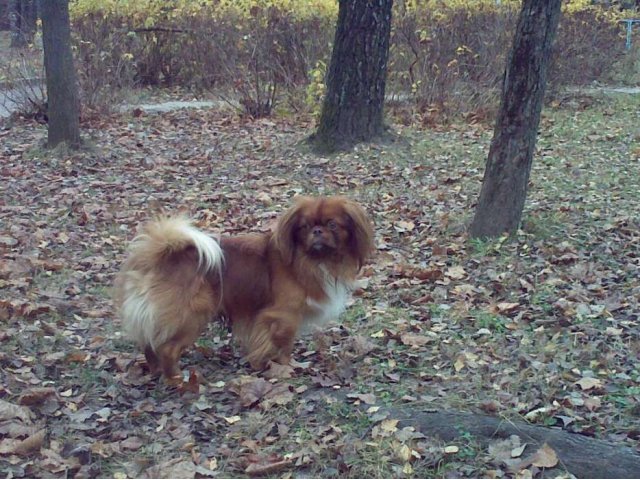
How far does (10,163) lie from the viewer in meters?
10.8

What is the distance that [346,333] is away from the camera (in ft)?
19.5

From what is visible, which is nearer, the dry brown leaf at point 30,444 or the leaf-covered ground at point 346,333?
the dry brown leaf at point 30,444

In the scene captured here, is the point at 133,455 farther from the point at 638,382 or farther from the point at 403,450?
the point at 638,382

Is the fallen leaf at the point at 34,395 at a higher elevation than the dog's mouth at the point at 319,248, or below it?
below

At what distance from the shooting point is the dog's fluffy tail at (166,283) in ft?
16.3

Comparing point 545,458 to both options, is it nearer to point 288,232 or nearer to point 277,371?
point 277,371

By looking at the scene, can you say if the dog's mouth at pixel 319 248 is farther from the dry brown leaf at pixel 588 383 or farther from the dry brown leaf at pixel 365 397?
the dry brown leaf at pixel 588 383

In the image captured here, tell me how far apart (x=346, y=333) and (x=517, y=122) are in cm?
259

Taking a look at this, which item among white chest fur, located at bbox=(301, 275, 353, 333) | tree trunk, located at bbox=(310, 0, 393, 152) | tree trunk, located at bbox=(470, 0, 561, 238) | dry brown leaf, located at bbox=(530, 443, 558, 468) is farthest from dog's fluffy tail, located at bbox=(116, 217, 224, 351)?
tree trunk, located at bbox=(310, 0, 393, 152)

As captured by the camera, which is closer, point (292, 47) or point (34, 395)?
point (34, 395)

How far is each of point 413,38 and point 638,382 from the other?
1118cm

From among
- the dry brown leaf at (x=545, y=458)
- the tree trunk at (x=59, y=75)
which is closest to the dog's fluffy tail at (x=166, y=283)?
the dry brown leaf at (x=545, y=458)

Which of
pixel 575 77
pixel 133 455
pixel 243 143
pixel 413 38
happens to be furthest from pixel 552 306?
pixel 575 77

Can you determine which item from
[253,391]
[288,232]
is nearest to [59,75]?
[288,232]
